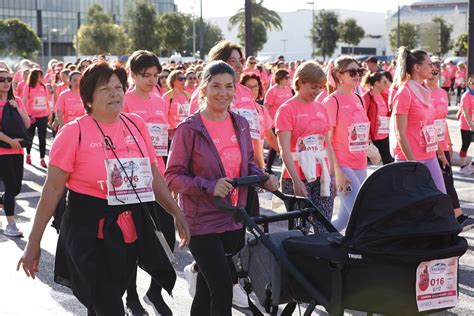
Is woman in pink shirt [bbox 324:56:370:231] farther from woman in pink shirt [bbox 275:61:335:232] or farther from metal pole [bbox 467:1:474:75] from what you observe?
metal pole [bbox 467:1:474:75]

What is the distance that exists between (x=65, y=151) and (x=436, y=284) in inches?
79.8

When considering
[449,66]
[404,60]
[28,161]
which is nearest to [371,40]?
[449,66]

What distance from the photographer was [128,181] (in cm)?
449

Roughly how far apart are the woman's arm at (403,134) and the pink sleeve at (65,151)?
135 inches

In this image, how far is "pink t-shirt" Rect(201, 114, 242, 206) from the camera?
498cm

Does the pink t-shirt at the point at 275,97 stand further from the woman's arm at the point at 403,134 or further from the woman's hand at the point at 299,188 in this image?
the woman's hand at the point at 299,188

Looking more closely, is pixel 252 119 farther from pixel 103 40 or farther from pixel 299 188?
pixel 103 40

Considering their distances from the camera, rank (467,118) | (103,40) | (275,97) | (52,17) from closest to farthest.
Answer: (275,97) → (467,118) → (103,40) → (52,17)

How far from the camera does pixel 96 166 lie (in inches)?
175

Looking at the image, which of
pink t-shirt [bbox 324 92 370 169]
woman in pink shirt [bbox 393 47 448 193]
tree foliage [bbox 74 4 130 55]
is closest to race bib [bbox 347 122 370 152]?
pink t-shirt [bbox 324 92 370 169]

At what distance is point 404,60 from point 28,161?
1014 centimetres

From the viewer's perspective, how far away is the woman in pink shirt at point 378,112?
11.3 m

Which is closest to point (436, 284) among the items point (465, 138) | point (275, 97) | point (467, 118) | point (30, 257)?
point (30, 257)

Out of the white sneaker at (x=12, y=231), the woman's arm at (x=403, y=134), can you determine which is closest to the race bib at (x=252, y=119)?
the woman's arm at (x=403, y=134)
